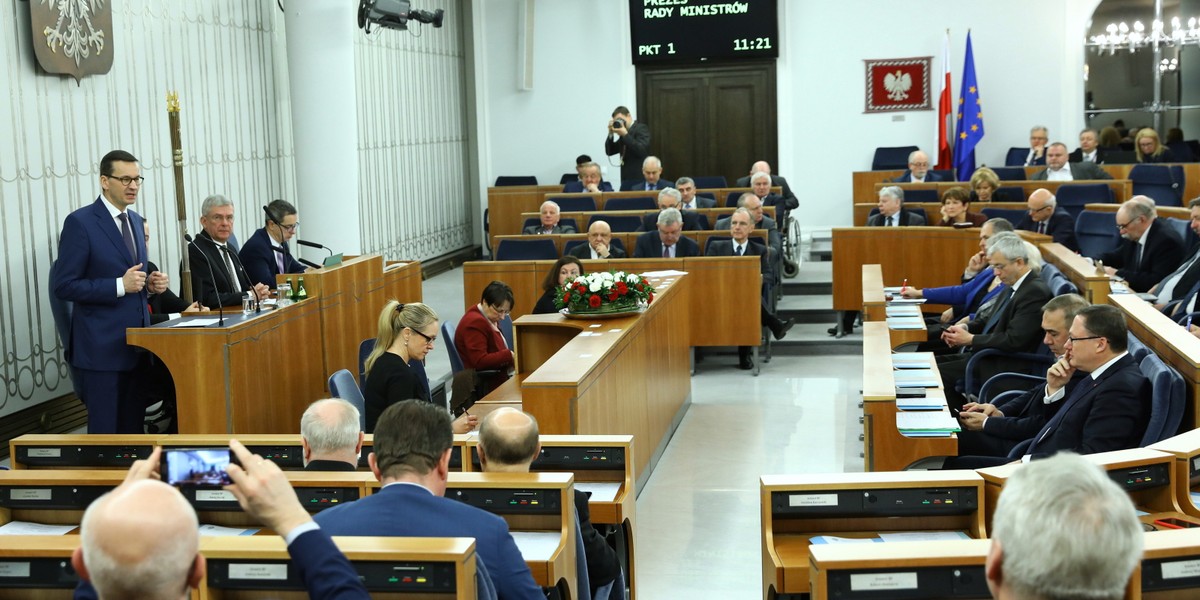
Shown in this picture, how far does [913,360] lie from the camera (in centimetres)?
641

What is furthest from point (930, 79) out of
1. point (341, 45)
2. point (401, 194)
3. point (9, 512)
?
point (9, 512)

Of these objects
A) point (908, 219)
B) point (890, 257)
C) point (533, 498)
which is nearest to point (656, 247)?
point (890, 257)

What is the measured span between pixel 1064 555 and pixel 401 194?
12.8 m

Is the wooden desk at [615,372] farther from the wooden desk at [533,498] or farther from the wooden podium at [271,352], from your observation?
the wooden desk at [533,498]

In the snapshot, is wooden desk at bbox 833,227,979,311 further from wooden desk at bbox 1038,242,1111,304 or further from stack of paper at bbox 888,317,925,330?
stack of paper at bbox 888,317,925,330

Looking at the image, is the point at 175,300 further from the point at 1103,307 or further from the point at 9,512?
the point at 1103,307

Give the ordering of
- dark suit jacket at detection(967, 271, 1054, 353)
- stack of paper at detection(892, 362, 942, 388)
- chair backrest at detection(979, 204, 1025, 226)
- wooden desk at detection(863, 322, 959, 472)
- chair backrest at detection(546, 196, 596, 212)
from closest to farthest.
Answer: wooden desk at detection(863, 322, 959, 472) → stack of paper at detection(892, 362, 942, 388) → dark suit jacket at detection(967, 271, 1054, 353) → chair backrest at detection(979, 204, 1025, 226) → chair backrest at detection(546, 196, 596, 212)

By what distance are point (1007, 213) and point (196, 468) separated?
9541mm

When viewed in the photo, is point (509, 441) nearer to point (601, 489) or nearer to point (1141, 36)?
point (601, 489)

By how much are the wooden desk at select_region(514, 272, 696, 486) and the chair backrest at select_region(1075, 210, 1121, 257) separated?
3705mm

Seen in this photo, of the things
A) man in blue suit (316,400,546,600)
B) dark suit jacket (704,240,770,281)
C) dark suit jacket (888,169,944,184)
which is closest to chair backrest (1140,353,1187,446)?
man in blue suit (316,400,546,600)

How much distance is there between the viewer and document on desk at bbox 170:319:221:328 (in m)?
5.90

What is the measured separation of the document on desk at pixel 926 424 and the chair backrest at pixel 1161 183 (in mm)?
8211

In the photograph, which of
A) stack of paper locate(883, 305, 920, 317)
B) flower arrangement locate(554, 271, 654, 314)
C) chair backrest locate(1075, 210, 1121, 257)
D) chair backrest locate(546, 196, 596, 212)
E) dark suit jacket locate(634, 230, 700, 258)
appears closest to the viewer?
flower arrangement locate(554, 271, 654, 314)
